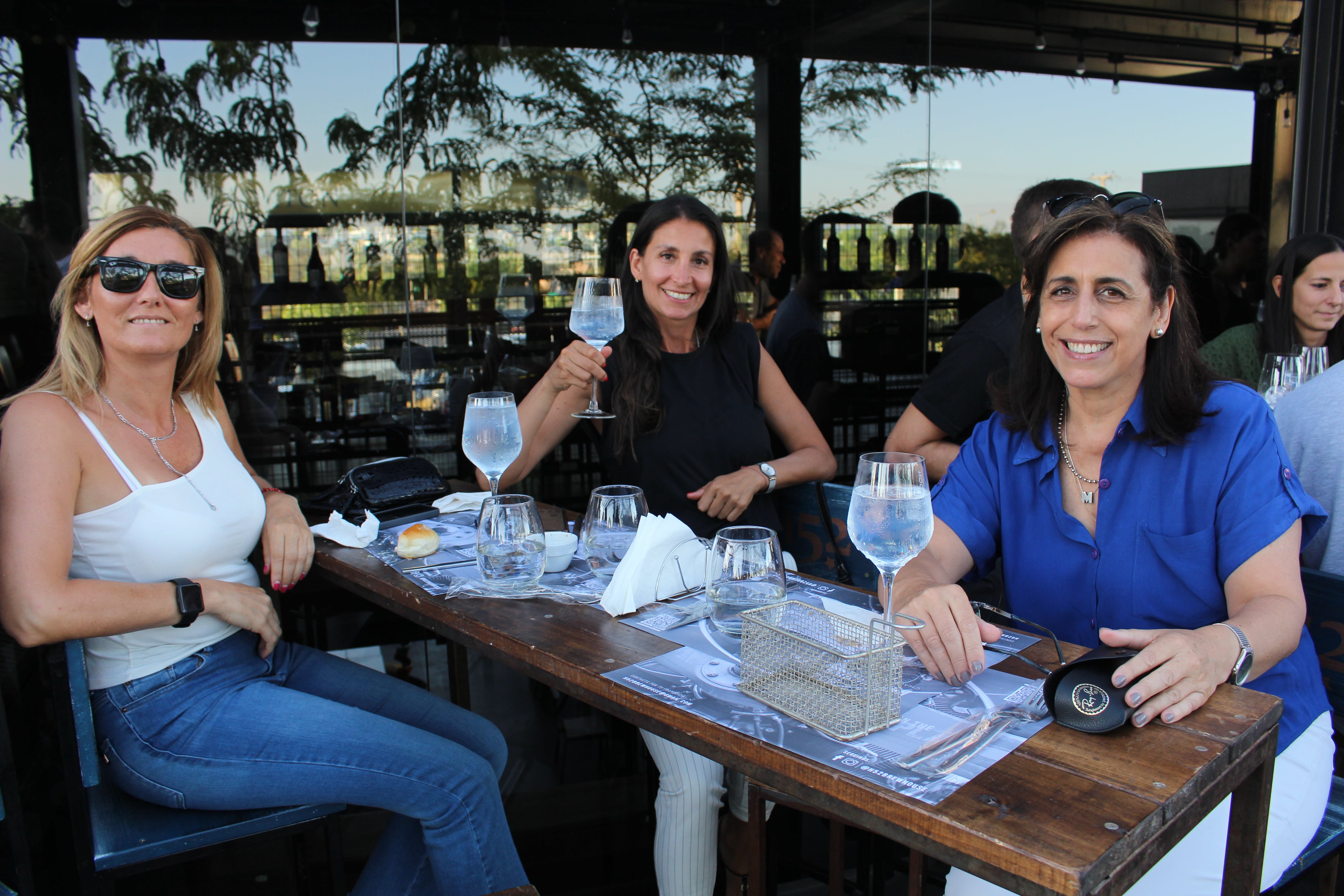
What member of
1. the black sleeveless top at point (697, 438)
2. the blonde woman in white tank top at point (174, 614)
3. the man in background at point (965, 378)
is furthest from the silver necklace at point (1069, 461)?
the blonde woman in white tank top at point (174, 614)

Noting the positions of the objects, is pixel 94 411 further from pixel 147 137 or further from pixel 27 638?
pixel 147 137

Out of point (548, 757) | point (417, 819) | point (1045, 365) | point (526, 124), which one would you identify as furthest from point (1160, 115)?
point (417, 819)

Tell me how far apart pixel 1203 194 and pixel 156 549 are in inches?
222

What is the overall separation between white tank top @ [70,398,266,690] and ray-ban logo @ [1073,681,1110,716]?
1.47 meters

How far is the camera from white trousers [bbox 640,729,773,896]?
192 centimetres

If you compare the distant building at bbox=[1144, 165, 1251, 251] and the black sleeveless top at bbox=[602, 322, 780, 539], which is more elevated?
the distant building at bbox=[1144, 165, 1251, 251]

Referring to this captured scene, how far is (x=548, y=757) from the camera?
3.22 m

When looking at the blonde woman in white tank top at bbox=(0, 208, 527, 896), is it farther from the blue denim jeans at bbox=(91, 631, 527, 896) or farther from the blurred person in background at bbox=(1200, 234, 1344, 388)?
the blurred person in background at bbox=(1200, 234, 1344, 388)

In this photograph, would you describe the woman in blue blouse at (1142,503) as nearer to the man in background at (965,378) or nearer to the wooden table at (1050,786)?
the wooden table at (1050,786)

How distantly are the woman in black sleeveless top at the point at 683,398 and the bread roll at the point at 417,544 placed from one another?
417 mm

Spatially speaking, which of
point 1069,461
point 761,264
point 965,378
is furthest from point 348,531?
point 761,264

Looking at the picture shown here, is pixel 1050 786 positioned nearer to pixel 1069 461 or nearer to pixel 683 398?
pixel 1069 461

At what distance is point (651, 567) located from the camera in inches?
62.7

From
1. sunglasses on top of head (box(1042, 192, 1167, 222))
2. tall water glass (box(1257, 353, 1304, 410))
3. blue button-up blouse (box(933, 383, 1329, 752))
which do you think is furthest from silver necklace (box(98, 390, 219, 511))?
tall water glass (box(1257, 353, 1304, 410))
